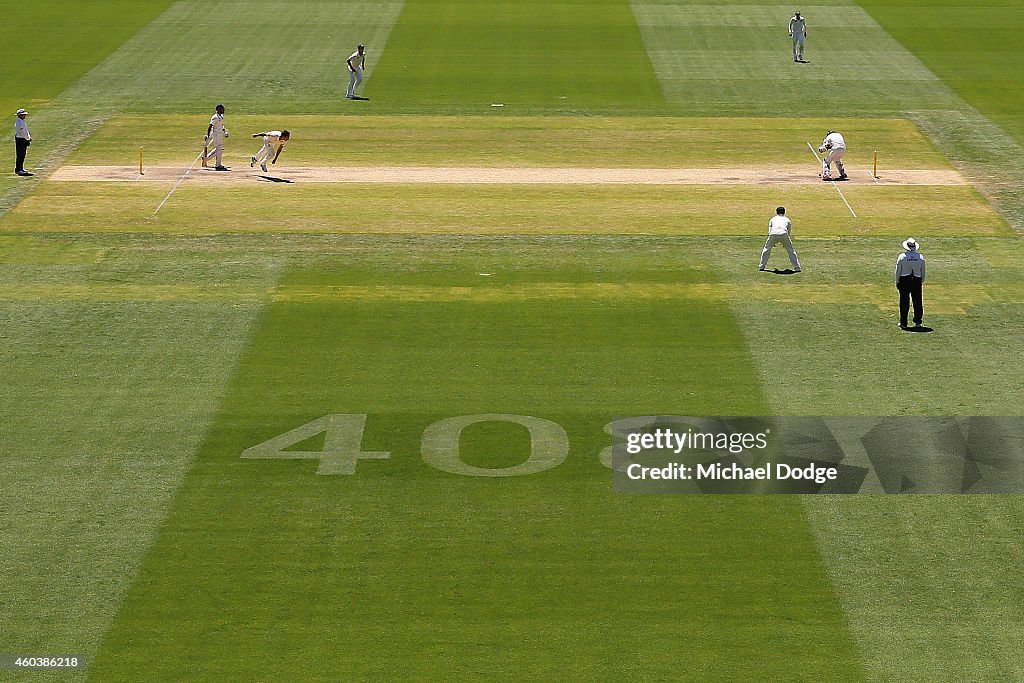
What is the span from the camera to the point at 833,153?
40.5 metres

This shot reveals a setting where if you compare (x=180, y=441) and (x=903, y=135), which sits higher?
(x=180, y=441)

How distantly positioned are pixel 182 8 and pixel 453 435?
53.8m

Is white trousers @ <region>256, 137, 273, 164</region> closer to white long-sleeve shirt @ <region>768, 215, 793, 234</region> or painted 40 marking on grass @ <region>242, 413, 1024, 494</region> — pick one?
white long-sleeve shirt @ <region>768, 215, 793, 234</region>

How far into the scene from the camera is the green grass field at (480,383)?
695 inches

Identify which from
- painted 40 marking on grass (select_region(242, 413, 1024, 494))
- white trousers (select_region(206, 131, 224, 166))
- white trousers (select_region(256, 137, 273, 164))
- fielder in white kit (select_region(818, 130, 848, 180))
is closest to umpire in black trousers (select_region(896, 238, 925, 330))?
painted 40 marking on grass (select_region(242, 413, 1024, 494))

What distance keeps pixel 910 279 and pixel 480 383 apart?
882cm

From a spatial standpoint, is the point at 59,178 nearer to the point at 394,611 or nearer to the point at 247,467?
the point at 247,467

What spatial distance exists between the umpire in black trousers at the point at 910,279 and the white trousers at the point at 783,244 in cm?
360

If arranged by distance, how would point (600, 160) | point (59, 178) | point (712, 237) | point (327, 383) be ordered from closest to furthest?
point (327, 383) < point (712, 237) < point (59, 178) < point (600, 160)

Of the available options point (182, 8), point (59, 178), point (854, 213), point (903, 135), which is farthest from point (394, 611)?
point (182, 8)

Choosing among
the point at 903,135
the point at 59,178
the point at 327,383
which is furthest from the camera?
the point at 903,135

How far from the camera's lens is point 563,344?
89.8ft

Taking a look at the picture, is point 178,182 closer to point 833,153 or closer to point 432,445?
point 833,153

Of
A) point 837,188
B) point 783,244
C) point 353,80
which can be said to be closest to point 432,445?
point 783,244
